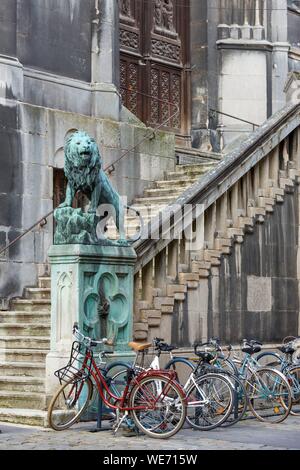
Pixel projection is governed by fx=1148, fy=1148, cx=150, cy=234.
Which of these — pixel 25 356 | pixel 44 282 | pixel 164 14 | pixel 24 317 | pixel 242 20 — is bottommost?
pixel 25 356

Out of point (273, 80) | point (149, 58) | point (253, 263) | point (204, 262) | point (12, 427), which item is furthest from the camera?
point (273, 80)

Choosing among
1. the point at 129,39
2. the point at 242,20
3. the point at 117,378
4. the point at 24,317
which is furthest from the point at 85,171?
the point at 242,20

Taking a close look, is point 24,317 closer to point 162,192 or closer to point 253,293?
point 253,293

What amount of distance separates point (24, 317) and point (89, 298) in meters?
2.54

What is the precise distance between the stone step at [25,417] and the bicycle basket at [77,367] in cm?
50

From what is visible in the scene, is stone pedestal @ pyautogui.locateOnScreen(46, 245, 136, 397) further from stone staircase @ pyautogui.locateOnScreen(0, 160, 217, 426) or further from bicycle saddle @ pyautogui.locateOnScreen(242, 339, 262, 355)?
bicycle saddle @ pyautogui.locateOnScreen(242, 339, 262, 355)

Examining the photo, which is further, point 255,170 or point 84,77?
point 84,77

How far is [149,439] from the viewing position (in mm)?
12438

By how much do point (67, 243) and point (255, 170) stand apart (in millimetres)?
4402

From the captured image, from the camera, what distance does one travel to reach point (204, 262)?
16.0 meters
